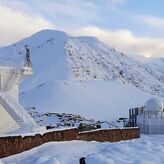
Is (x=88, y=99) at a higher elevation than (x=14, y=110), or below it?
higher

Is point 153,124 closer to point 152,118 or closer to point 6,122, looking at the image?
point 152,118

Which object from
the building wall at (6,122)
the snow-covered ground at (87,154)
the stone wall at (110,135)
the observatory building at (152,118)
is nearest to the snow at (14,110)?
the building wall at (6,122)

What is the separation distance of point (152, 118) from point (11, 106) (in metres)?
20.7

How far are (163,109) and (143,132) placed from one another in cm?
349

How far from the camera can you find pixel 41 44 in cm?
13275

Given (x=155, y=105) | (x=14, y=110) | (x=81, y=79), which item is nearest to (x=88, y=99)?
(x=155, y=105)

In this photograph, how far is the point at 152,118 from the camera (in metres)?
44.1

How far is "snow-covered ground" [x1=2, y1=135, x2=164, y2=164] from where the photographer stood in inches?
827

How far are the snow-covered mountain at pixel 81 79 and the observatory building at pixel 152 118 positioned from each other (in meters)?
12.7

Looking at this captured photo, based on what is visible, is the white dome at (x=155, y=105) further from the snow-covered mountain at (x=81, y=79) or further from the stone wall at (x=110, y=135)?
the snow-covered mountain at (x=81, y=79)

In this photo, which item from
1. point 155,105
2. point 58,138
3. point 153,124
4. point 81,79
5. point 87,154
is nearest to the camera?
point 87,154

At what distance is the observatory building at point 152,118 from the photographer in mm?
43847

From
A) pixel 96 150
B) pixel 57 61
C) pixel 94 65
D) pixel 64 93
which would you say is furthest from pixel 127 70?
pixel 96 150

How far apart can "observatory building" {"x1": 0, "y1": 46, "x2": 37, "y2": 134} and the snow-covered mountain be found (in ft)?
22.0
